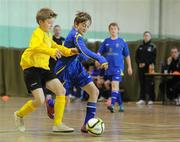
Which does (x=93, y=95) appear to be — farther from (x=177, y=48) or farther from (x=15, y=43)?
(x=15, y=43)

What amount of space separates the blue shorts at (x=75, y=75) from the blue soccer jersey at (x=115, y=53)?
3969 millimetres

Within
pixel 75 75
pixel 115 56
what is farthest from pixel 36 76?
pixel 115 56

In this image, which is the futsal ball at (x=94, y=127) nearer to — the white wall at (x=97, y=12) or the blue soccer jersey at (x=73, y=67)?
the blue soccer jersey at (x=73, y=67)

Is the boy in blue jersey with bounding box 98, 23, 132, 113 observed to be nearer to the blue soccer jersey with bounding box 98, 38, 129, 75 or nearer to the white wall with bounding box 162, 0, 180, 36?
the blue soccer jersey with bounding box 98, 38, 129, 75

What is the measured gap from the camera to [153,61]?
15375mm

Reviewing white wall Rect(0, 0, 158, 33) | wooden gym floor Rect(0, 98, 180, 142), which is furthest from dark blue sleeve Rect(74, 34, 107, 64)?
white wall Rect(0, 0, 158, 33)

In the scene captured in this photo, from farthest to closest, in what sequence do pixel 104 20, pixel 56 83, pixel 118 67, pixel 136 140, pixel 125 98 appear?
pixel 104 20 < pixel 125 98 < pixel 118 67 < pixel 56 83 < pixel 136 140

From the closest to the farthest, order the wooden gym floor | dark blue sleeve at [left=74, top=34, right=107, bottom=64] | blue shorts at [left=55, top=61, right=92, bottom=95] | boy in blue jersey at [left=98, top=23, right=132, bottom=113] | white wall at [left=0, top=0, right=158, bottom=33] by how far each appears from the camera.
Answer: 1. the wooden gym floor
2. dark blue sleeve at [left=74, top=34, right=107, bottom=64]
3. blue shorts at [left=55, top=61, right=92, bottom=95]
4. boy in blue jersey at [left=98, top=23, right=132, bottom=113]
5. white wall at [left=0, top=0, right=158, bottom=33]

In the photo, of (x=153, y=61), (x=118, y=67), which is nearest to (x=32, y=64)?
(x=118, y=67)

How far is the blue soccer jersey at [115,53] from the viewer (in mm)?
11469

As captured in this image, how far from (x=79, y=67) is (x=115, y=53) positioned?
169 inches

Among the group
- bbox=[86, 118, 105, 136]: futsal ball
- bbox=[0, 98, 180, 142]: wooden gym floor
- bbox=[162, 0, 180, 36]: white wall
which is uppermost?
bbox=[162, 0, 180, 36]: white wall

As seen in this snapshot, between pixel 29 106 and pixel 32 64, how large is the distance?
56 cm

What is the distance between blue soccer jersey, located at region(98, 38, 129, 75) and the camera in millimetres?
11469
